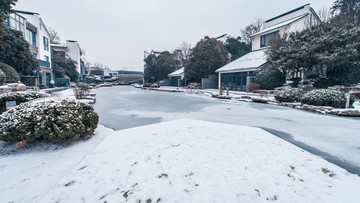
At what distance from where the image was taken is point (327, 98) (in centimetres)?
848

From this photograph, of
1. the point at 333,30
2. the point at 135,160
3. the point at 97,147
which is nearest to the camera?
the point at 135,160

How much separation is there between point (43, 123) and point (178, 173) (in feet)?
10.00

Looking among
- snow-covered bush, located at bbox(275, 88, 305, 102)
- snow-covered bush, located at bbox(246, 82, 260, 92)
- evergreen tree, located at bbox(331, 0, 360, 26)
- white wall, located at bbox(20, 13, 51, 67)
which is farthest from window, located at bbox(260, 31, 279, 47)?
white wall, located at bbox(20, 13, 51, 67)

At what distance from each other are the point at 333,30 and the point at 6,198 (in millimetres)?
19211

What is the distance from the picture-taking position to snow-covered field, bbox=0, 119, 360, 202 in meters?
2.20

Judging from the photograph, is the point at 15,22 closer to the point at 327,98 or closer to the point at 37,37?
the point at 37,37

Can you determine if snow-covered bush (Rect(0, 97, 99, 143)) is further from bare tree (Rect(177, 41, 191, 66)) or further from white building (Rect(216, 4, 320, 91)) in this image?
bare tree (Rect(177, 41, 191, 66))

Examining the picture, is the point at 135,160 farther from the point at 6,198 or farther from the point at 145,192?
the point at 6,198

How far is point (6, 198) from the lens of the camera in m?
2.29

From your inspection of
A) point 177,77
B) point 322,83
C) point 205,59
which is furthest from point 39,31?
point 322,83

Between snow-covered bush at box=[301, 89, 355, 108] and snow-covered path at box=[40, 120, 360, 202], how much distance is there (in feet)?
23.0

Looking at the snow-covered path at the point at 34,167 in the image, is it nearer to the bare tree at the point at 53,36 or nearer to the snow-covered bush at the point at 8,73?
the snow-covered bush at the point at 8,73

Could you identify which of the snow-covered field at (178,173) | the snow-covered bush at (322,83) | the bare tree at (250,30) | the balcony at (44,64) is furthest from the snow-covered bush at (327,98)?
the balcony at (44,64)

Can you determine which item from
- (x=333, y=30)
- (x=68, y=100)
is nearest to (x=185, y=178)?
(x=68, y=100)
